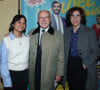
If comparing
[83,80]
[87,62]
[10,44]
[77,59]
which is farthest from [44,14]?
[83,80]

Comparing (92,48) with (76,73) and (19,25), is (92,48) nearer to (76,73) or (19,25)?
(76,73)

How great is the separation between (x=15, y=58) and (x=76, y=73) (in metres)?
0.91

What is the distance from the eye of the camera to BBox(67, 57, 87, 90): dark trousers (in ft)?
6.52

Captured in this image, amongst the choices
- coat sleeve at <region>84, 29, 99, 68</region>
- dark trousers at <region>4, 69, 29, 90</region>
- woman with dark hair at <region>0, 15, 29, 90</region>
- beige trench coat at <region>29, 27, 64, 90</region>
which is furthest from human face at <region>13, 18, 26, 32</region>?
coat sleeve at <region>84, 29, 99, 68</region>

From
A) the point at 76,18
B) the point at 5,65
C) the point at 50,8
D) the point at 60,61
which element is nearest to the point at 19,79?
the point at 5,65

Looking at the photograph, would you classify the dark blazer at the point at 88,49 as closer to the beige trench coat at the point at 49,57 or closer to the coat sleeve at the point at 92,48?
the coat sleeve at the point at 92,48

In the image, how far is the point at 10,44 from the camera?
1771mm

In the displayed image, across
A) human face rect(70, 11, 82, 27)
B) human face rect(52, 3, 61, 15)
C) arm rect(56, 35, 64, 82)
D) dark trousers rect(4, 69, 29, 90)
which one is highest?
human face rect(52, 3, 61, 15)

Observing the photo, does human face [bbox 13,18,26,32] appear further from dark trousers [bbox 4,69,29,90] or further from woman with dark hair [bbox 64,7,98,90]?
woman with dark hair [bbox 64,7,98,90]

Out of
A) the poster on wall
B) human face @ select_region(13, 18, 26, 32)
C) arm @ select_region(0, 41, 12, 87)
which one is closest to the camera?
arm @ select_region(0, 41, 12, 87)

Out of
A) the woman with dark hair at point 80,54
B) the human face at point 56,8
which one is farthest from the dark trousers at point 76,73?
the human face at point 56,8

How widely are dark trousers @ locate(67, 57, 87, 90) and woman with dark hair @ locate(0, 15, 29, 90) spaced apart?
2.15 ft

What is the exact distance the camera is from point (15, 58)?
180 centimetres

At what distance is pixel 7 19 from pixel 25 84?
1347 millimetres
